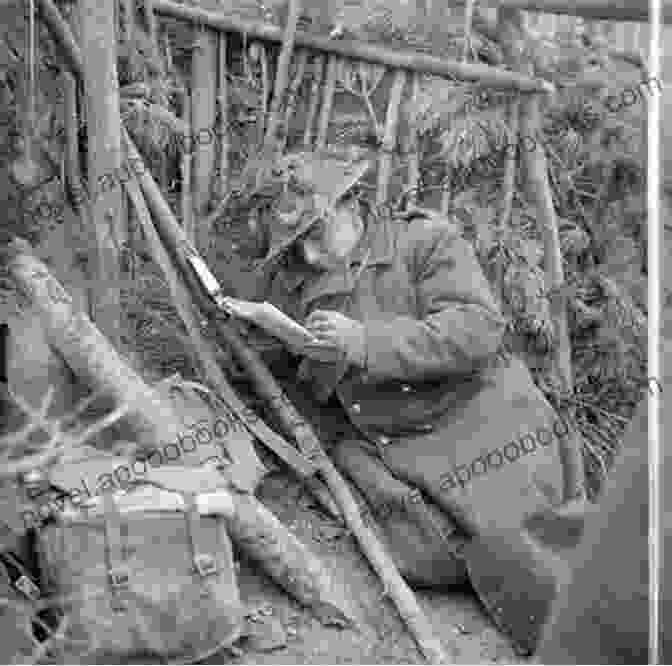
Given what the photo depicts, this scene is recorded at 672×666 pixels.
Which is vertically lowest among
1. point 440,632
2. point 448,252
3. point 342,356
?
point 440,632

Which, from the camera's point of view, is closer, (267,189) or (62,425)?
(62,425)

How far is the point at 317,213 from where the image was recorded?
3.69 metres

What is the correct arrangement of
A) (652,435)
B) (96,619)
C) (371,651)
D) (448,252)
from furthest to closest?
(448,252) → (371,651) → (96,619) → (652,435)

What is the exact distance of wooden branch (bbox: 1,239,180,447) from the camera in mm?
3508

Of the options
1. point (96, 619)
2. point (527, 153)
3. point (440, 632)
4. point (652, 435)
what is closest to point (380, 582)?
point (440, 632)

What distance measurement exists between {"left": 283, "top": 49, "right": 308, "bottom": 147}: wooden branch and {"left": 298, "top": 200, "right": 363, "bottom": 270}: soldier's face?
91 cm

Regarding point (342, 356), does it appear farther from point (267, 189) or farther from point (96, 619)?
point (96, 619)

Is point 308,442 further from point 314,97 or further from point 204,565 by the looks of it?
point 314,97

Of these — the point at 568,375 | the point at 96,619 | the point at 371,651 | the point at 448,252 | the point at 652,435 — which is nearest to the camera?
the point at 652,435

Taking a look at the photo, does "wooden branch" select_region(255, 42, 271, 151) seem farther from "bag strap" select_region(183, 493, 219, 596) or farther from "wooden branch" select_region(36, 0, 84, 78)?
"bag strap" select_region(183, 493, 219, 596)

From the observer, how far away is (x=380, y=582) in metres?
3.64

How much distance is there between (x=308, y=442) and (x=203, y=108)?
1.41m

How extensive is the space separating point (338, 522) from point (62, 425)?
34.2 inches

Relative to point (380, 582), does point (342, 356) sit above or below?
above
